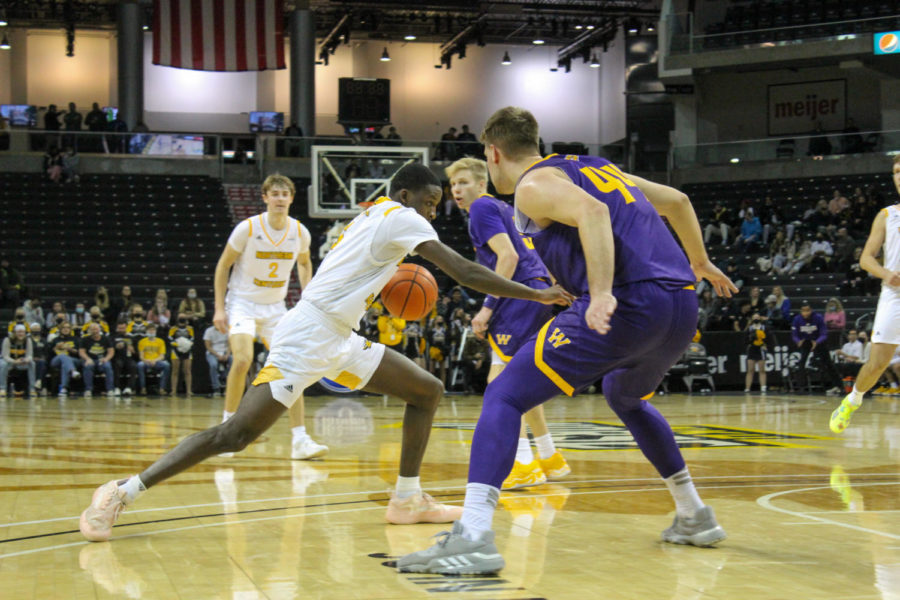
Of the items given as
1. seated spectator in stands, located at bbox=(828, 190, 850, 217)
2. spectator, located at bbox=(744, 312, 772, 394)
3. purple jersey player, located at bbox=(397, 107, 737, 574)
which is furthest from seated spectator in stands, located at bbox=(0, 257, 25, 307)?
seated spectator in stands, located at bbox=(828, 190, 850, 217)

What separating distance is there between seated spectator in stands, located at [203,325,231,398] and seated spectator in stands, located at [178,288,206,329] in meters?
0.47

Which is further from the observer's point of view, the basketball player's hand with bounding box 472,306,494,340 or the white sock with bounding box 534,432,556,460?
the white sock with bounding box 534,432,556,460

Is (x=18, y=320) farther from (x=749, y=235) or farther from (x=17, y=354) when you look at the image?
(x=749, y=235)

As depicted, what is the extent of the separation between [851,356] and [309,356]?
14.0m

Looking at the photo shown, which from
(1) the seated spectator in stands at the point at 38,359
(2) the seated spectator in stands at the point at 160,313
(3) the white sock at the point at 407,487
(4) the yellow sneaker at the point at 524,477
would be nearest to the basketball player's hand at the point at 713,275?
(3) the white sock at the point at 407,487

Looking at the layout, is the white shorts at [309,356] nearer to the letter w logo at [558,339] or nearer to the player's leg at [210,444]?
the player's leg at [210,444]

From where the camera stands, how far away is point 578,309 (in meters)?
3.89

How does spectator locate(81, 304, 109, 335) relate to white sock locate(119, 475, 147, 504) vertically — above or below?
above

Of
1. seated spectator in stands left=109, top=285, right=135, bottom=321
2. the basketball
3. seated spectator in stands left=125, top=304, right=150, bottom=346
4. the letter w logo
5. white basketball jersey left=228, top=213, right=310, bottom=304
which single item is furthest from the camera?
seated spectator in stands left=109, top=285, right=135, bottom=321

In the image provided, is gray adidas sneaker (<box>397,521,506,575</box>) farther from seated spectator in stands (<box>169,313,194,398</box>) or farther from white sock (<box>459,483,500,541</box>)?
seated spectator in stands (<box>169,313,194,398</box>)

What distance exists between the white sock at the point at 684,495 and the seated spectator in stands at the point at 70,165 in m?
24.0

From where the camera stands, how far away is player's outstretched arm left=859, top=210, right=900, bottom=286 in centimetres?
820

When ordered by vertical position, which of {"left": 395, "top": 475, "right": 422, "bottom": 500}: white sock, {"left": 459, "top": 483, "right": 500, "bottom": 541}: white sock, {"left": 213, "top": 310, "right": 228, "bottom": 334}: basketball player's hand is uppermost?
{"left": 213, "top": 310, "right": 228, "bottom": 334}: basketball player's hand

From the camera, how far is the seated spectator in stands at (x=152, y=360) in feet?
54.7
